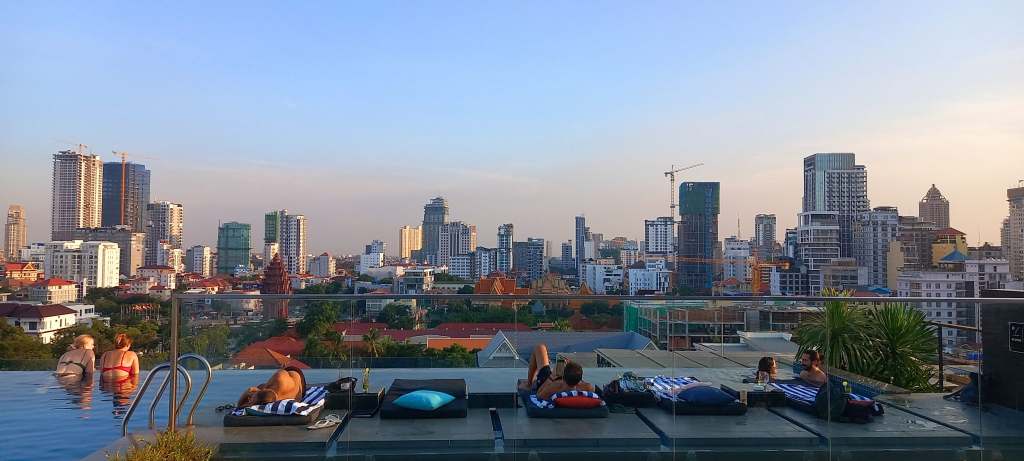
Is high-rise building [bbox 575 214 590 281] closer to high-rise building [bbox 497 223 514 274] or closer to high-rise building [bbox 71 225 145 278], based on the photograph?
high-rise building [bbox 497 223 514 274]

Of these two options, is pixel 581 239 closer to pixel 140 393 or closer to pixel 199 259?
pixel 199 259

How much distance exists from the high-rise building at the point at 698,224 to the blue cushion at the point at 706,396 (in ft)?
460

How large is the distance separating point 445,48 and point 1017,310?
3020cm

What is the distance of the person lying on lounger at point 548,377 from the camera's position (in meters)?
5.39

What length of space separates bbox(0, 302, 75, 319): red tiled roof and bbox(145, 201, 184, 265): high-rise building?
96265mm

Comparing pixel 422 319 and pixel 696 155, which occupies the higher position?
pixel 696 155

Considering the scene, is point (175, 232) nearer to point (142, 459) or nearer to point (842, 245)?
point (842, 245)

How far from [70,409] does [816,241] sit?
13097 cm

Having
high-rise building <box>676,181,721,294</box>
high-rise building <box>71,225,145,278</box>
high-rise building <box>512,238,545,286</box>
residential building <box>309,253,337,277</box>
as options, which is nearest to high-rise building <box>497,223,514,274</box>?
high-rise building <box>512,238,545,286</box>

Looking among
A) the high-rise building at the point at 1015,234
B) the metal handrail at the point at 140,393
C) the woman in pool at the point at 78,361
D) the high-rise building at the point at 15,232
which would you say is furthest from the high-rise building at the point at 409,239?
the metal handrail at the point at 140,393

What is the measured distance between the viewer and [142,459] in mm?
4613

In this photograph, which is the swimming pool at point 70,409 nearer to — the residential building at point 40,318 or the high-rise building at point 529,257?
the residential building at point 40,318

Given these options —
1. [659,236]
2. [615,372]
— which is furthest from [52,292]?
[659,236]

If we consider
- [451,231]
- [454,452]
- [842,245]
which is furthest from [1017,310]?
[451,231]
